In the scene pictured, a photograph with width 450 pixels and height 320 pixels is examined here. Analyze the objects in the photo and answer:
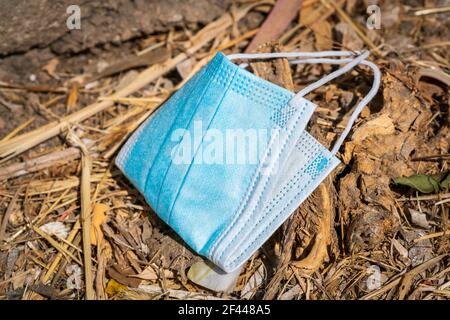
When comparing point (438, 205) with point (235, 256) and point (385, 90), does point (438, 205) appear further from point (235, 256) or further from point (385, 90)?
point (235, 256)

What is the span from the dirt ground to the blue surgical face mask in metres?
0.11

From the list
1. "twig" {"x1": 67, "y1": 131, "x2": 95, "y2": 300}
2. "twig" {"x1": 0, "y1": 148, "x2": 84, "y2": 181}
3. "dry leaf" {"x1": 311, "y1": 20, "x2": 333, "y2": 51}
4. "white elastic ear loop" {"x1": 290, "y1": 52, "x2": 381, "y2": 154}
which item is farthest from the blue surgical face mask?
"dry leaf" {"x1": 311, "y1": 20, "x2": 333, "y2": 51}

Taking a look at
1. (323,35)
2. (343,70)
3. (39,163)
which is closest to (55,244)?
(39,163)

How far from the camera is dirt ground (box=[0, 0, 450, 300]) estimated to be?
1.66 metres

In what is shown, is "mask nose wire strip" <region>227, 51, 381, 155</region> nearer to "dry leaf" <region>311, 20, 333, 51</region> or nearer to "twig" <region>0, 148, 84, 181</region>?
"dry leaf" <region>311, 20, 333, 51</region>

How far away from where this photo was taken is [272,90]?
166 centimetres

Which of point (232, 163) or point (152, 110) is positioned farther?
point (152, 110)

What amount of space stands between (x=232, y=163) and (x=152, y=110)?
0.61 metres

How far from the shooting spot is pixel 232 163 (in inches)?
65.2

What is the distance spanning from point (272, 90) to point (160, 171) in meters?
0.45

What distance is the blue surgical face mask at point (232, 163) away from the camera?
5.28ft

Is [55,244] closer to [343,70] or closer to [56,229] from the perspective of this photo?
[56,229]

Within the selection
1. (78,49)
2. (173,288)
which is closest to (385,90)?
(173,288)

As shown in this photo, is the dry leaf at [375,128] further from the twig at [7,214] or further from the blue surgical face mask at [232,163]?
the twig at [7,214]
